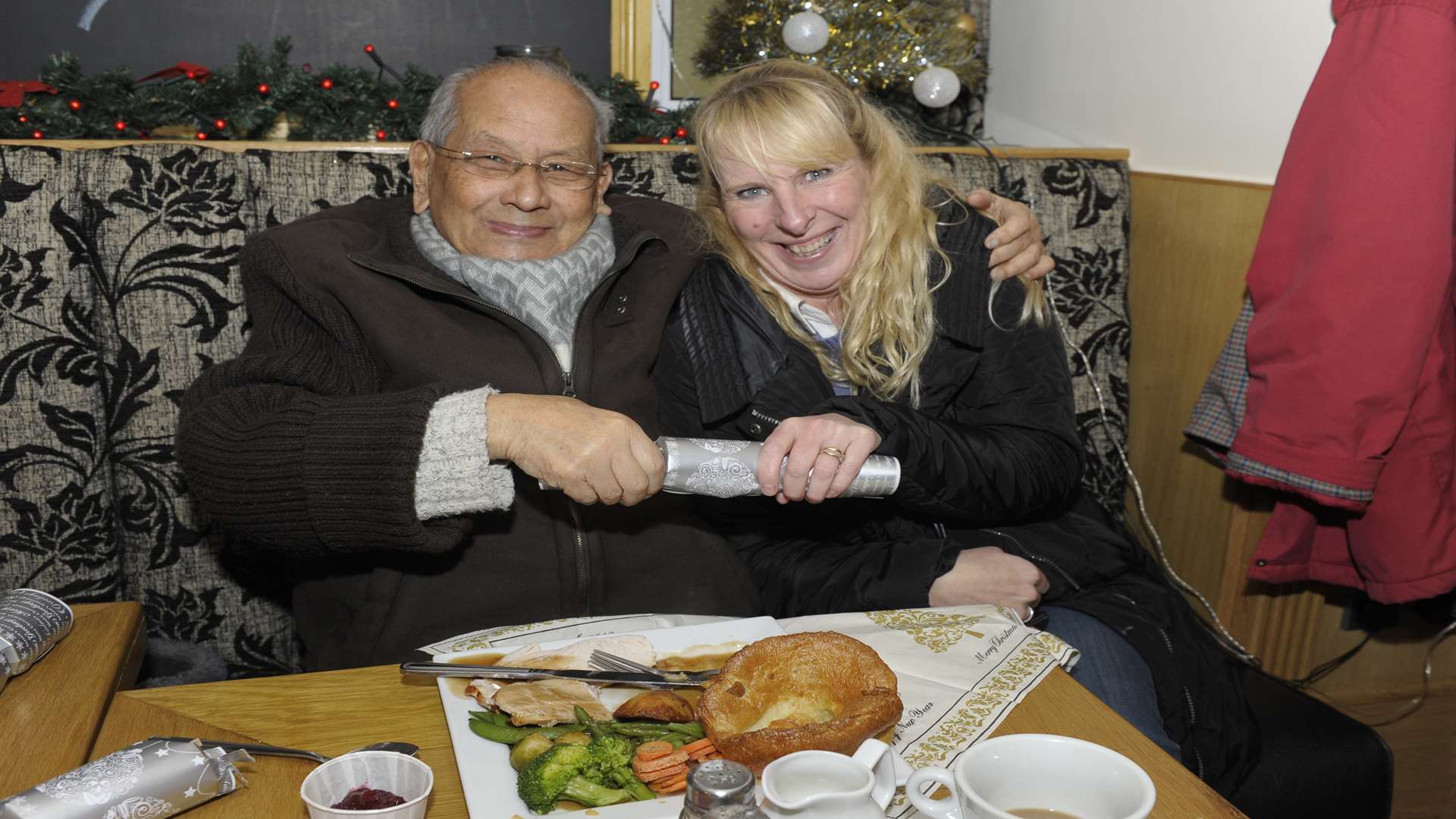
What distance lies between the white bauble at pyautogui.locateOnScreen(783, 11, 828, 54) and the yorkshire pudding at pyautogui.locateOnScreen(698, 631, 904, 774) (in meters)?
1.80

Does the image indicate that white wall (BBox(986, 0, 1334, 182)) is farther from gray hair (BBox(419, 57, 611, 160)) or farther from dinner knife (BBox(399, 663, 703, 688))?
dinner knife (BBox(399, 663, 703, 688))

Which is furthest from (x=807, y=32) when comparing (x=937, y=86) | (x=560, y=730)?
(x=560, y=730)

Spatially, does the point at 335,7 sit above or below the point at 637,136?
above

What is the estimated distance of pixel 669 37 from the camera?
120 inches

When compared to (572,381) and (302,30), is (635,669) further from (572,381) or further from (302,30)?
(302,30)

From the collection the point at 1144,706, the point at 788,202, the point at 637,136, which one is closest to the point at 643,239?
the point at 788,202

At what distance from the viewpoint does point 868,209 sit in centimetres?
173

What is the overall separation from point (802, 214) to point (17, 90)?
149 centimetres

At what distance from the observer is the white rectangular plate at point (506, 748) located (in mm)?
827

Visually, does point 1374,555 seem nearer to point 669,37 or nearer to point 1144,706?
point 1144,706

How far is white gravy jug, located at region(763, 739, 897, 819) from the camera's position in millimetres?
692

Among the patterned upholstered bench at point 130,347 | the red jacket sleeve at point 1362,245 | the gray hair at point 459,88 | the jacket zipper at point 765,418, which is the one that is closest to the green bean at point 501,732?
the jacket zipper at point 765,418

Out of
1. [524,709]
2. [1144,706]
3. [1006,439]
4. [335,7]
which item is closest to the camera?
[524,709]

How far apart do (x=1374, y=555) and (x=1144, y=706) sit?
2.29 ft
